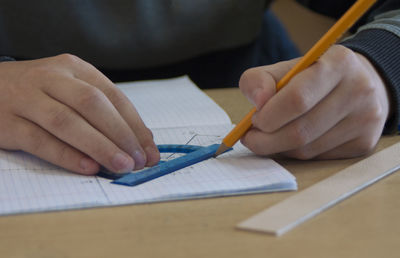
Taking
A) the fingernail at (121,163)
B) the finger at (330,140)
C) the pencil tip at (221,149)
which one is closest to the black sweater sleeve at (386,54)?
the finger at (330,140)

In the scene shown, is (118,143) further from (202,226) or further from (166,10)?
A: (166,10)

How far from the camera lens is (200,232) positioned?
1.43 ft

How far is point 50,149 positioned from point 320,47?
309 mm

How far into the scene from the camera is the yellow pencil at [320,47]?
0.53 m

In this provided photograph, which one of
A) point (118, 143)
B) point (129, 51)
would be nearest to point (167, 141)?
point (118, 143)

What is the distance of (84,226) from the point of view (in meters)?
0.45

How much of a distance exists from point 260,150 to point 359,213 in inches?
5.7

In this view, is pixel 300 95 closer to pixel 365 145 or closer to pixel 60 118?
pixel 365 145

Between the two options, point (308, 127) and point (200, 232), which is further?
point (308, 127)

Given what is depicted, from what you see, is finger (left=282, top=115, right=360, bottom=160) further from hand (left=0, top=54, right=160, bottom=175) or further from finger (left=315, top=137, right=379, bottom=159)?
hand (left=0, top=54, right=160, bottom=175)

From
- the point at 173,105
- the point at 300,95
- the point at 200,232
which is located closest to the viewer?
the point at 200,232

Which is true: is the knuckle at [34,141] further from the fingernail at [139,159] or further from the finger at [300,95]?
the finger at [300,95]

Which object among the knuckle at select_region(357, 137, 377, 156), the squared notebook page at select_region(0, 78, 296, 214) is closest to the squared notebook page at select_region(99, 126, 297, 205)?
the squared notebook page at select_region(0, 78, 296, 214)

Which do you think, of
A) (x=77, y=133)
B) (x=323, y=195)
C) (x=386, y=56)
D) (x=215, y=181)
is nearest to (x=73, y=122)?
(x=77, y=133)
